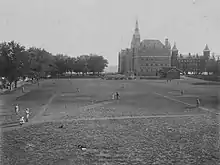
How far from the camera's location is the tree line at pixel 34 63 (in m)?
42.3

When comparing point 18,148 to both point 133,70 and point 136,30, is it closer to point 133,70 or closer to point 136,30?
point 133,70

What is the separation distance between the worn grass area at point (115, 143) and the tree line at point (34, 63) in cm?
3012

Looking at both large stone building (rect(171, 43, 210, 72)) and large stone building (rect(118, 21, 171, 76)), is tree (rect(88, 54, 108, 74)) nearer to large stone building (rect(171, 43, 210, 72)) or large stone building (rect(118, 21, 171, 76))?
large stone building (rect(118, 21, 171, 76))

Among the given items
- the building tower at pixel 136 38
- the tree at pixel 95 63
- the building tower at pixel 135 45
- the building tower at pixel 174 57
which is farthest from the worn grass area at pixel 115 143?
the building tower at pixel 174 57

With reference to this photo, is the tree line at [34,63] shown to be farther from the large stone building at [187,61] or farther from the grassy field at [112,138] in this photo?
the large stone building at [187,61]

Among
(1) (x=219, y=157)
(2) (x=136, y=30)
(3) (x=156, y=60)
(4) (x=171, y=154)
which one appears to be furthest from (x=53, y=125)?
(2) (x=136, y=30)

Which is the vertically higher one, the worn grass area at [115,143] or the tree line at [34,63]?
the tree line at [34,63]

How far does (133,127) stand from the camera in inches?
607

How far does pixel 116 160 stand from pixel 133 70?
126 metres

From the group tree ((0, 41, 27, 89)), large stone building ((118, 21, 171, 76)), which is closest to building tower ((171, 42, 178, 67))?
large stone building ((118, 21, 171, 76))

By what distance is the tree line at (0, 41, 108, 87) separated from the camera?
42328 millimetres

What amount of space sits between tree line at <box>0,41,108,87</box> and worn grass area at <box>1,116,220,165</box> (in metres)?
30.1

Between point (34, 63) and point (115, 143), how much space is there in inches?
2343

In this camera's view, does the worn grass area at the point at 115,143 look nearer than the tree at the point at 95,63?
Yes
